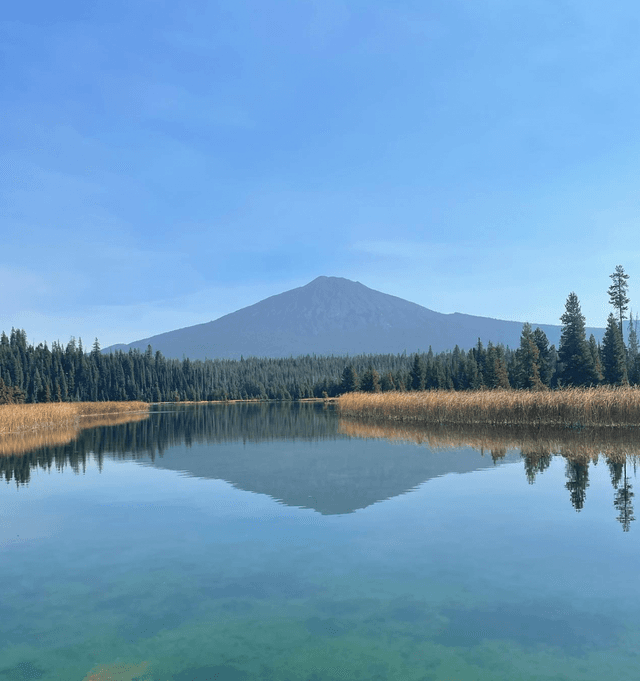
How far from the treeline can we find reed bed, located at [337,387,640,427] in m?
24.6

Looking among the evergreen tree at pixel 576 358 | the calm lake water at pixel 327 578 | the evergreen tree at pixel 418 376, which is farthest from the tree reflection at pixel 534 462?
the evergreen tree at pixel 418 376

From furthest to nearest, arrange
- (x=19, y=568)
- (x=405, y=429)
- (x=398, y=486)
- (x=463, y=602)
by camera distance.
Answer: (x=405, y=429), (x=398, y=486), (x=19, y=568), (x=463, y=602)

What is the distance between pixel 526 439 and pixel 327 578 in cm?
2335

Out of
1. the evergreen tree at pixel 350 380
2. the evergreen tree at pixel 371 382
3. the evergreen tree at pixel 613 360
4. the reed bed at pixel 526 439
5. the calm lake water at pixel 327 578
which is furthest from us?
the evergreen tree at pixel 350 380

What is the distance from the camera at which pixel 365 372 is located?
126 meters

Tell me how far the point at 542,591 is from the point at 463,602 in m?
1.45

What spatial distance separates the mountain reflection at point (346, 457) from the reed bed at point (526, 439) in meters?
0.05

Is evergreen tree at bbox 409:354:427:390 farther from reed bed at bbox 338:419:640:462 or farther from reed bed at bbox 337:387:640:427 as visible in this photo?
reed bed at bbox 338:419:640:462

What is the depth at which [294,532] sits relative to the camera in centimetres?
1354

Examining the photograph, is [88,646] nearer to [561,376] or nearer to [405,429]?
[405,429]

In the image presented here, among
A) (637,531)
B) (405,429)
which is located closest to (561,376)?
(405,429)

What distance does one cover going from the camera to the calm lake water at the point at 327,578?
7.35 m

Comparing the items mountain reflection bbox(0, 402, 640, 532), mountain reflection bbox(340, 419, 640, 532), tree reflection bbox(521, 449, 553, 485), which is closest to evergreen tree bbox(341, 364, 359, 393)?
mountain reflection bbox(340, 419, 640, 532)

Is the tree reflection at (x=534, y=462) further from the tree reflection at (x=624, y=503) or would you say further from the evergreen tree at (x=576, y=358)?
the evergreen tree at (x=576, y=358)
